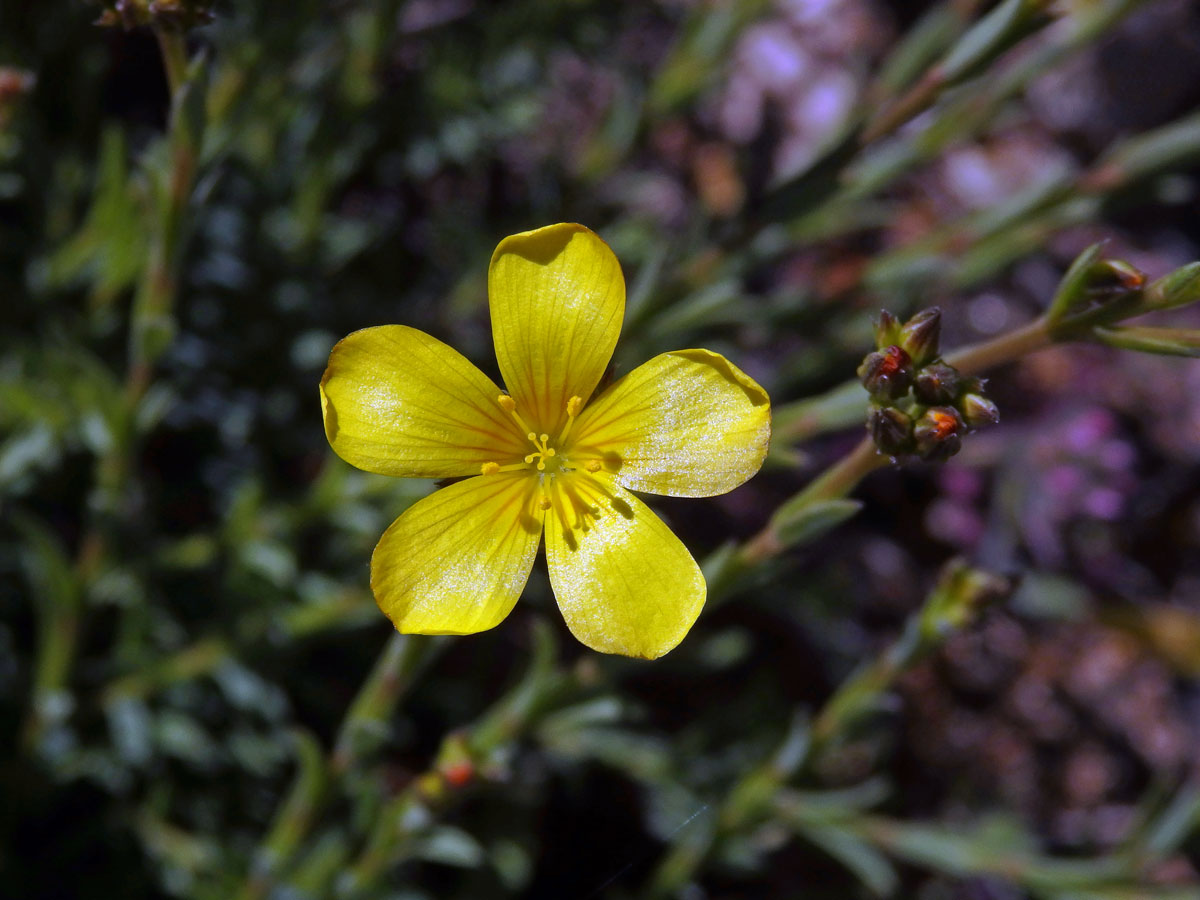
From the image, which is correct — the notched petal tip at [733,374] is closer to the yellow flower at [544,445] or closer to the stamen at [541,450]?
the yellow flower at [544,445]

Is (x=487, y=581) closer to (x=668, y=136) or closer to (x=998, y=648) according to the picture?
(x=998, y=648)

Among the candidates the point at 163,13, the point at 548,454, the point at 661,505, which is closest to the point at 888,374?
the point at 548,454

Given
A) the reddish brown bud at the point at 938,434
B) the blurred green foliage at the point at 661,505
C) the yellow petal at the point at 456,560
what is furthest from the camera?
the blurred green foliage at the point at 661,505

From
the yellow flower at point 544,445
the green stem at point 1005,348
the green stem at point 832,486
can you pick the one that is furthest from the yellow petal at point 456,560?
the green stem at point 1005,348

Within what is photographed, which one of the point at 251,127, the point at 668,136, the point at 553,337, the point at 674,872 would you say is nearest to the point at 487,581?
the point at 553,337

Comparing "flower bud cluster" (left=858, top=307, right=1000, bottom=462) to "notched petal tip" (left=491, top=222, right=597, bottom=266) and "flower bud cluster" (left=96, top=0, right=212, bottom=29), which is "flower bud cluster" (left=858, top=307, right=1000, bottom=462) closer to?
"notched petal tip" (left=491, top=222, right=597, bottom=266)
